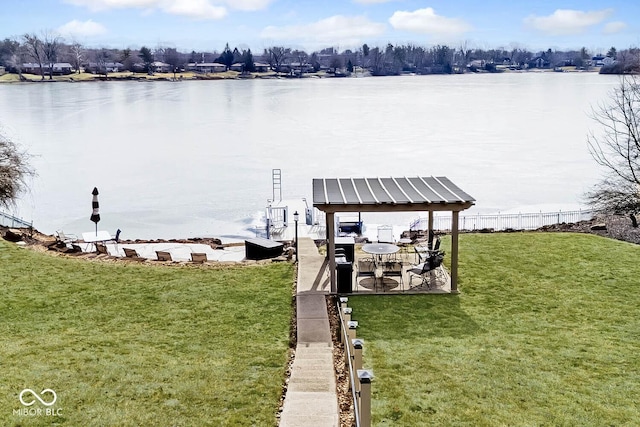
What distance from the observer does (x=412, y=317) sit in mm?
11070

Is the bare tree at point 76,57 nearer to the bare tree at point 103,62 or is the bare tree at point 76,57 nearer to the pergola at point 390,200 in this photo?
the bare tree at point 103,62

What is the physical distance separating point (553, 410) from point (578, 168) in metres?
26.5

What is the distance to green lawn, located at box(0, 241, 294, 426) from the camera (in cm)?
703

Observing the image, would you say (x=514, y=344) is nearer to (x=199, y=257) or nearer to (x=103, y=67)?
(x=199, y=257)

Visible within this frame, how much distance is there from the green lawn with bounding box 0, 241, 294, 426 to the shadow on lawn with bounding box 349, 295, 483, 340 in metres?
1.49

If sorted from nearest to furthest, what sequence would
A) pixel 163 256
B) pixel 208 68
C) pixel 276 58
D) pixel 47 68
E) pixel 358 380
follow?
pixel 358 380
pixel 163 256
pixel 47 68
pixel 208 68
pixel 276 58

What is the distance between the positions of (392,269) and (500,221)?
32.7 ft

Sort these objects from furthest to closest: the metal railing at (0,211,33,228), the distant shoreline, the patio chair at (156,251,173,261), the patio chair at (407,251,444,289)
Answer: the distant shoreline < the metal railing at (0,211,33,228) < the patio chair at (156,251,173,261) < the patio chair at (407,251,444,289)

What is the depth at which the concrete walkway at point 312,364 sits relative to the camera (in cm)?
686

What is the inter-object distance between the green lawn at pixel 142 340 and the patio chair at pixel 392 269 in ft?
6.91

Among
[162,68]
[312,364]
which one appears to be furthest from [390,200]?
[162,68]

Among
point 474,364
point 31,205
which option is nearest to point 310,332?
point 474,364

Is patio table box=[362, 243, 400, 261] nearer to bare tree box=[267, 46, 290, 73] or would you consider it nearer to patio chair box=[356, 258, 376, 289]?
patio chair box=[356, 258, 376, 289]

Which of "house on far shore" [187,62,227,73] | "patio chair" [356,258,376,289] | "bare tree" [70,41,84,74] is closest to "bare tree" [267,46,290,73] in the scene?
"house on far shore" [187,62,227,73]
